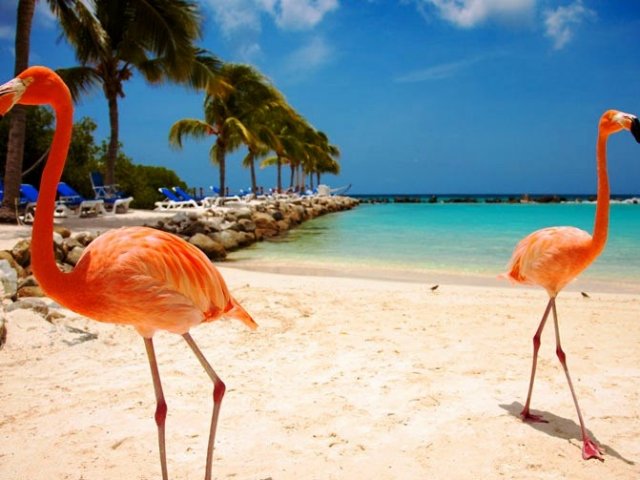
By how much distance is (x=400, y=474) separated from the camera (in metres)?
2.77

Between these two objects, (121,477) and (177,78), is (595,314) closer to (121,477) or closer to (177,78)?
(121,477)

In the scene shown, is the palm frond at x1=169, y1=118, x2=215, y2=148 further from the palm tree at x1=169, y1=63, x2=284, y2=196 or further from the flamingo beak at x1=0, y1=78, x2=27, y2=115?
the flamingo beak at x1=0, y1=78, x2=27, y2=115

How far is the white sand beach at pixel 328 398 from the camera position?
289 cm

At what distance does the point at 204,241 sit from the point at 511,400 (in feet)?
32.8

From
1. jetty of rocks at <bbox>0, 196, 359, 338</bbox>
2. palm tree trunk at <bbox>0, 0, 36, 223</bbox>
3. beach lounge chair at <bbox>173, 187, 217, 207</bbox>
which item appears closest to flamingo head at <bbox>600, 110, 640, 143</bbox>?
jetty of rocks at <bbox>0, 196, 359, 338</bbox>

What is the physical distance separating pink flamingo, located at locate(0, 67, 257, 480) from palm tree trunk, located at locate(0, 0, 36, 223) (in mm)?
11710

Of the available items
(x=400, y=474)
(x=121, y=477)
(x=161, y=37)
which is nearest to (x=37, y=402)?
(x=121, y=477)

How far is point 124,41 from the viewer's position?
55.1ft

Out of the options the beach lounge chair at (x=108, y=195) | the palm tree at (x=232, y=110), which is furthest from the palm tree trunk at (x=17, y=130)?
the palm tree at (x=232, y=110)

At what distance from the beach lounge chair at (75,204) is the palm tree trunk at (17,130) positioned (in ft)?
10.4

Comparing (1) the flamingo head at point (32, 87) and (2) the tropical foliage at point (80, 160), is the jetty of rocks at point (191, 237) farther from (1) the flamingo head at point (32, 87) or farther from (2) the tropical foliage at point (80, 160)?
(2) the tropical foliage at point (80, 160)

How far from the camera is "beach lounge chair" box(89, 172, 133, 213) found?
683 inches

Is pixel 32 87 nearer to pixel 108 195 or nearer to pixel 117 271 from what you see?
pixel 117 271

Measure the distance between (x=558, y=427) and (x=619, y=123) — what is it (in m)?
2.12
